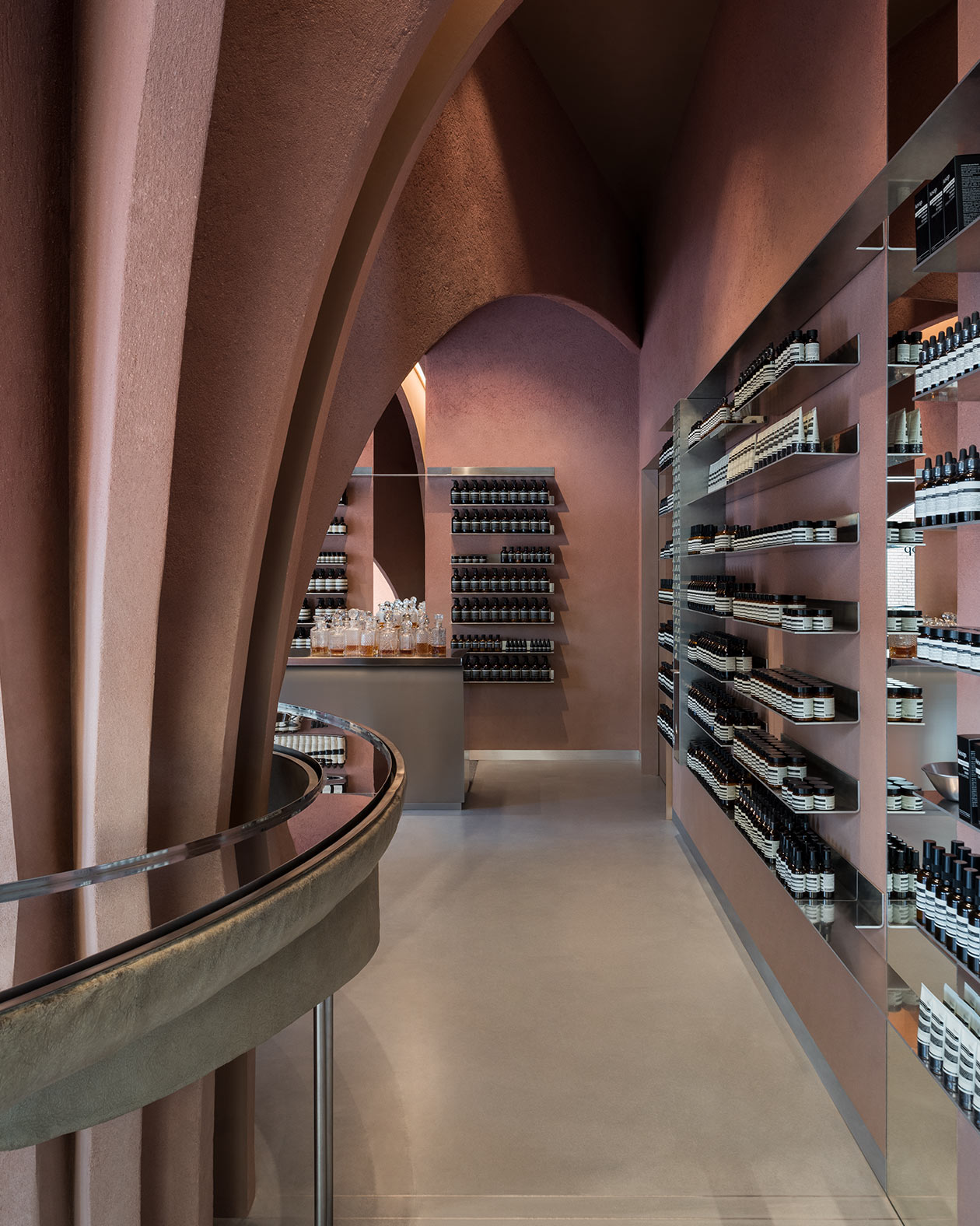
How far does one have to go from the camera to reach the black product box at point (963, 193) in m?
1.97

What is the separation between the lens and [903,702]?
8.64ft

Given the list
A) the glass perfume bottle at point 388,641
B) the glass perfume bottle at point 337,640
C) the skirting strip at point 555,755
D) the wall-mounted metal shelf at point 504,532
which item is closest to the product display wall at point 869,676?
the glass perfume bottle at point 388,641

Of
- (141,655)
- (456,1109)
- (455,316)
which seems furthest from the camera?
(455,316)

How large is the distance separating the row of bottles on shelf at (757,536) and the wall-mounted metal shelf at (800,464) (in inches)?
8.3

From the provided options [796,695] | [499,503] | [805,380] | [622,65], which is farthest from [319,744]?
[499,503]

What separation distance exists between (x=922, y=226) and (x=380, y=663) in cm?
544

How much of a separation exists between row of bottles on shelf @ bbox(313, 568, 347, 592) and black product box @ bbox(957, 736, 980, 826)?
7660mm

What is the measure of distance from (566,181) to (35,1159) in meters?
7.15

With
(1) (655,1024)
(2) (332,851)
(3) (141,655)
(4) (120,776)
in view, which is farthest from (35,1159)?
(1) (655,1024)

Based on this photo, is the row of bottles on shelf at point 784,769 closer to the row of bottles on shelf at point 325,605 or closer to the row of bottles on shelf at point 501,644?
the row of bottles on shelf at point 501,644

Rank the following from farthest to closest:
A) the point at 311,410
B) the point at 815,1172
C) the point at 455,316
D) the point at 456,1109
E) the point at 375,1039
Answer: the point at 455,316
the point at 375,1039
the point at 456,1109
the point at 815,1172
the point at 311,410

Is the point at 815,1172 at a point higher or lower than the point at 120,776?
lower

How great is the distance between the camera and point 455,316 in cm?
412

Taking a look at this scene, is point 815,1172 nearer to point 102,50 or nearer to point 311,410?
point 311,410
